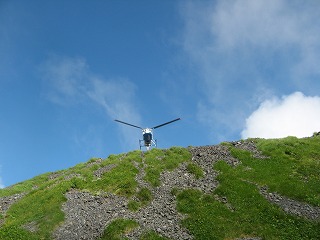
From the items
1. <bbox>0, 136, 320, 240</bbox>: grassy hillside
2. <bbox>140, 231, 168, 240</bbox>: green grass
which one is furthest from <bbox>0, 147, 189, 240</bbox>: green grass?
<bbox>140, 231, 168, 240</bbox>: green grass

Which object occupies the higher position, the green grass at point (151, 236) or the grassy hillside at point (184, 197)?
the grassy hillside at point (184, 197)

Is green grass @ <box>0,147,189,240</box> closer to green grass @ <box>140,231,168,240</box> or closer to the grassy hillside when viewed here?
the grassy hillside

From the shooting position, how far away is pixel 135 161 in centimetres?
5816

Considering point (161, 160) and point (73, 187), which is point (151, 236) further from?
point (161, 160)

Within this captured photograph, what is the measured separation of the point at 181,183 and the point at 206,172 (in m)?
5.01

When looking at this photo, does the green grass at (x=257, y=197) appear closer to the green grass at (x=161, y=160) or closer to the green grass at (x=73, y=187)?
the green grass at (x=161, y=160)

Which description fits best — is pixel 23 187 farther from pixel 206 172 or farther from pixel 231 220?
pixel 231 220

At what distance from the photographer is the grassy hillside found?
129ft

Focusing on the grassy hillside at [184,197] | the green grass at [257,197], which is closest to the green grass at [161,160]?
the grassy hillside at [184,197]

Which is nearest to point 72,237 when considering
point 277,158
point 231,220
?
point 231,220

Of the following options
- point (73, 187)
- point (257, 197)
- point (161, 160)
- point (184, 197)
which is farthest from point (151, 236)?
point (161, 160)

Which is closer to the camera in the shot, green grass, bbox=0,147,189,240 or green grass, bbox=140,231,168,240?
green grass, bbox=140,231,168,240

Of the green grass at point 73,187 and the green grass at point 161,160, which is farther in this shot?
the green grass at point 161,160

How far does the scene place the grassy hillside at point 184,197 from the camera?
39.3 metres
